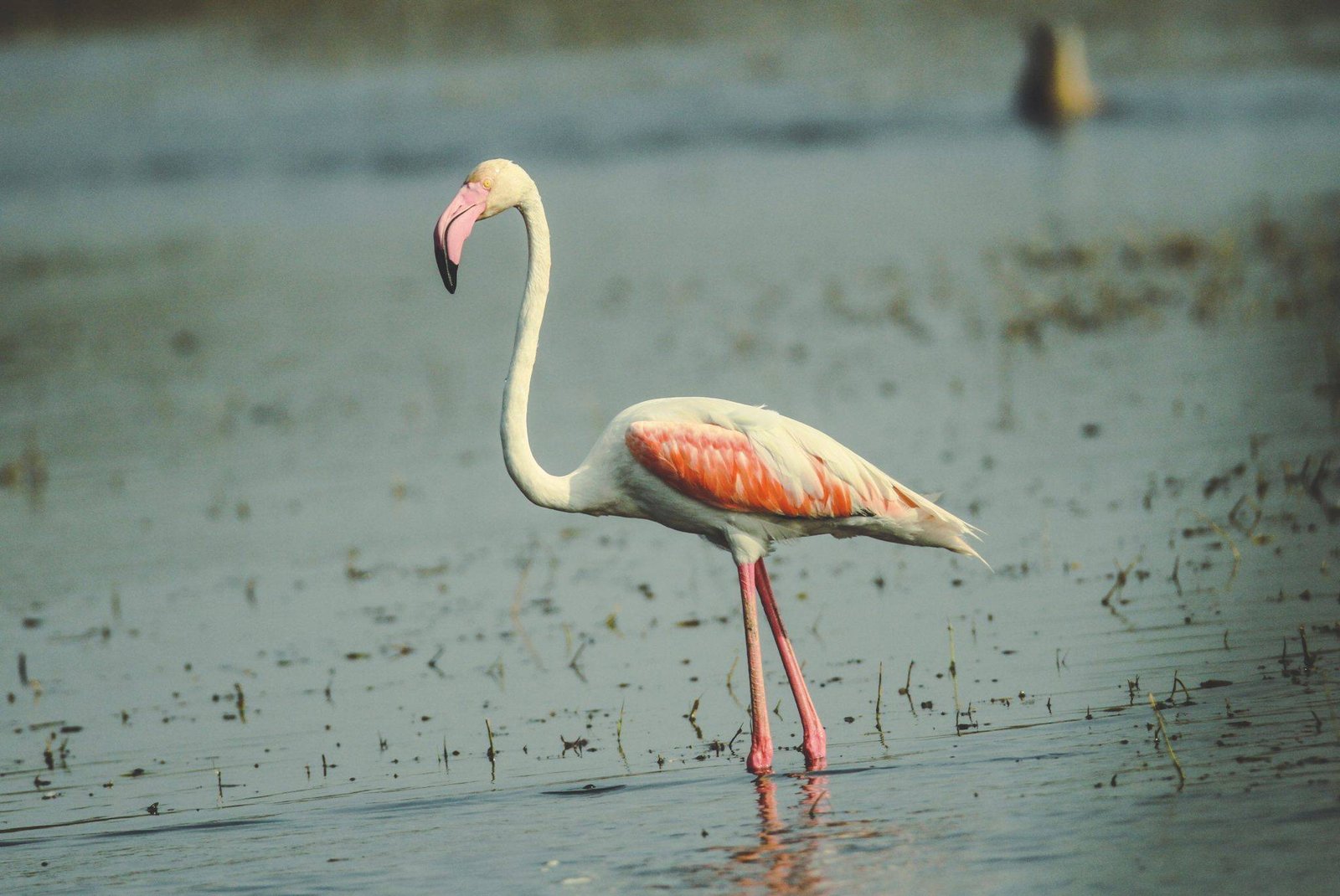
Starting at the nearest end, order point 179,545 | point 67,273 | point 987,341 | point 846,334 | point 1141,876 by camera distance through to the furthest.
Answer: point 1141,876 → point 179,545 → point 987,341 → point 846,334 → point 67,273

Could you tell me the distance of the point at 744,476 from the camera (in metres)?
7.22

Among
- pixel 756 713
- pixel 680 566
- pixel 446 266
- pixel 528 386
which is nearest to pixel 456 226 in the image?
pixel 446 266

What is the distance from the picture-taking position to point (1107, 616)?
838 cm

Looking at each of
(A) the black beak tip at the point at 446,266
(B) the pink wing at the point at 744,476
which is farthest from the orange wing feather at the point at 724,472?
(A) the black beak tip at the point at 446,266

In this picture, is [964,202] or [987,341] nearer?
[987,341]

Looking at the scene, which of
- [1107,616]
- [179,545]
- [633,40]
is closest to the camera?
[1107,616]

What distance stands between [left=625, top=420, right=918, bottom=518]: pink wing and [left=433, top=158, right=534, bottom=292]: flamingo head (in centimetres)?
101

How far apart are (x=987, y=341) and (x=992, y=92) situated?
25697 mm

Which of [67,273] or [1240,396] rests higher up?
[67,273]

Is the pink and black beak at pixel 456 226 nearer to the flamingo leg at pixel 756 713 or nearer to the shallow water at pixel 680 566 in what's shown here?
the flamingo leg at pixel 756 713

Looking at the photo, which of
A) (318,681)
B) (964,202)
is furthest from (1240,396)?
(964,202)

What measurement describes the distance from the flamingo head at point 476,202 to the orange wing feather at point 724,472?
1012mm

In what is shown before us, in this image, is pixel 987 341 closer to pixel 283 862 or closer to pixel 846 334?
pixel 846 334

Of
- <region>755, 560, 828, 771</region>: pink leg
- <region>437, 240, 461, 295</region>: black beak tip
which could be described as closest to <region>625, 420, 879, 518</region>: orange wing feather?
<region>755, 560, 828, 771</region>: pink leg
